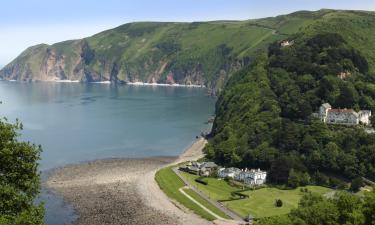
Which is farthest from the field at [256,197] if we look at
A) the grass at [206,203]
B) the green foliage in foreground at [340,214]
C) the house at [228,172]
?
Answer: the green foliage in foreground at [340,214]

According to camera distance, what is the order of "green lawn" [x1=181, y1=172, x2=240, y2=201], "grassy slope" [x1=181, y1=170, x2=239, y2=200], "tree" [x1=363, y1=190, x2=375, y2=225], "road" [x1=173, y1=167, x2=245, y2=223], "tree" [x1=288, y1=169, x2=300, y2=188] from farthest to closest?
1. "tree" [x1=288, y1=169, x2=300, y2=188]
2. "grassy slope" [x1=181, y1=170, x2=239, y2=200]
3. "green lawn" [x1=181, y1=172, x2=240, y2=201]
4. "road" [x1=173, y1=167, x2=245, y2=223]
5. "tree" [x1=363, y1=190, x2=375, y2=225]

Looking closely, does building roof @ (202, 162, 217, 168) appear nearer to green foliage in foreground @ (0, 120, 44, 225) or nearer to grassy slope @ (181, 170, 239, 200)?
grassy slope @ (181, 170, 239, 200)

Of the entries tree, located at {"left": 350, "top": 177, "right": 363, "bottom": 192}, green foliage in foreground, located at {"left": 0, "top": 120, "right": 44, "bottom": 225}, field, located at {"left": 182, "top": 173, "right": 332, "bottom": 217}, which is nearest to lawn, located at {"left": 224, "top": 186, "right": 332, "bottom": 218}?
field, located at {"left": 182, "top": 173, "right": 332, "bottom": 217}

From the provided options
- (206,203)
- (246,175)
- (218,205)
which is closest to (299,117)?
(246,175)

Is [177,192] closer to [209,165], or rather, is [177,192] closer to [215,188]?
[215,188]

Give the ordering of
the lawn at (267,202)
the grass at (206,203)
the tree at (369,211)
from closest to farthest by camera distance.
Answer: the tree at (369,211) < the lawn at (267,202) < the grass at (206,203)

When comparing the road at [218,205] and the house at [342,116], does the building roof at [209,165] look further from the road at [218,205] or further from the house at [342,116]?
the house at [342,116]

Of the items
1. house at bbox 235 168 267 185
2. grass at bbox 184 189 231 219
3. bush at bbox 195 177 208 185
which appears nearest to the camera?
grass at bbox 184 189 231 219
